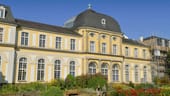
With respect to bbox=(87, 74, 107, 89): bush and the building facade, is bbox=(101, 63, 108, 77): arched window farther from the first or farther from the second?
the building facade

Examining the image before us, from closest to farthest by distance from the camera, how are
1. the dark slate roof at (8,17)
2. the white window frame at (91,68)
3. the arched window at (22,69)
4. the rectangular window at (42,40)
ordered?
the dark slate roof at (8,17), the arched window at (22,69), the rectangular window at (42,40), the white window frame at (91,68)

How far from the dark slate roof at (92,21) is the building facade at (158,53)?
511 inches

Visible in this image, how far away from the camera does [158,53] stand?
5034cm

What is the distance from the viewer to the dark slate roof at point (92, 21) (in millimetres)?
38125

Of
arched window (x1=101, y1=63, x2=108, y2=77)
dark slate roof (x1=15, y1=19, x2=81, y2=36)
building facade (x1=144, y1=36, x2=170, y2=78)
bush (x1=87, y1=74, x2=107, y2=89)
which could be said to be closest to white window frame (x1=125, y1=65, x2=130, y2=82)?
arched window (x1=101, y1=63, x2=108, y2=77)

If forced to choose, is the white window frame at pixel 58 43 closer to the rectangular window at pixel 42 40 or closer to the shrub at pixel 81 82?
the rectangular window at pixel 42 40

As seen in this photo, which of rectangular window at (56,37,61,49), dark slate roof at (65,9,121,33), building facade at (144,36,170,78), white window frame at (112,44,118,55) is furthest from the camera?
building facade at (144,36,170,78)

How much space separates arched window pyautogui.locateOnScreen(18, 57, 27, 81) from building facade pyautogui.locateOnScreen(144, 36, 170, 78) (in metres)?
29.2

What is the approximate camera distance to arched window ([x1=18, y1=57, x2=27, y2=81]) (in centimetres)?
3088

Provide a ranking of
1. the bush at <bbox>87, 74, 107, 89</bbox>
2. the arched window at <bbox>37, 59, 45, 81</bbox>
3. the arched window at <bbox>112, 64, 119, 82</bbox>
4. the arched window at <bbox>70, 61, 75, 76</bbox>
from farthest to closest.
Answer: the arched window at <bbox>112, 64, 119, 82</bbox>, the arched window at <bbox>70, 61, 75, 76</bbox>, the arched window at <bbox>37, 59, 45, 81</bbox>, the bush at <bbox>87, 74, 107, 89</bbox>

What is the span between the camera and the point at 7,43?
29500 mm

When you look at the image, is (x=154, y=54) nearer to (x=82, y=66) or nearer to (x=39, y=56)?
(x=82, y=66)

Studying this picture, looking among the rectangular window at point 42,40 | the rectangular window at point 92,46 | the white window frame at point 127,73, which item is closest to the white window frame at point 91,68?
the rectangular window at point 92,46

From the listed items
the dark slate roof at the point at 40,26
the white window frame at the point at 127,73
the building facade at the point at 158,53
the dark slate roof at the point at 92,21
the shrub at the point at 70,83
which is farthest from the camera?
the building facade at the point at 158,53
